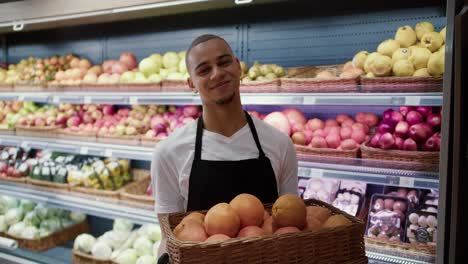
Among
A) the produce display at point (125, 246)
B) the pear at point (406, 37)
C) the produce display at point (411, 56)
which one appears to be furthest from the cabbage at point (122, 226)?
the pear at point (406, 37)

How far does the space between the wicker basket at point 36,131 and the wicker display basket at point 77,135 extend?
0.06 metres

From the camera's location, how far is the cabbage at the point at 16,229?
3510 millimetres

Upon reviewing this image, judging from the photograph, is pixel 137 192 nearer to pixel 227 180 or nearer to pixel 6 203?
pixel 6 203

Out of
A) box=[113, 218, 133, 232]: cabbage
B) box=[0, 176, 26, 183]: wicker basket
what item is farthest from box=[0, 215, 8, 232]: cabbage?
box=[113, 218, 133, 232]: cabbage

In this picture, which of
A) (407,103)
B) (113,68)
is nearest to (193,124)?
(407,103)

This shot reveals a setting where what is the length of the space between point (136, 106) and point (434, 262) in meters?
2.52

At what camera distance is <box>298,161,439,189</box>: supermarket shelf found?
6.53 feet

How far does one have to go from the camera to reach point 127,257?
9.74 feet

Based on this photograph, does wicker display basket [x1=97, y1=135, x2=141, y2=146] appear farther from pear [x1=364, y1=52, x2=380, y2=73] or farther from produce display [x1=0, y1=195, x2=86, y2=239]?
pear [x1=364, y1=52, x2=380, y2=73]

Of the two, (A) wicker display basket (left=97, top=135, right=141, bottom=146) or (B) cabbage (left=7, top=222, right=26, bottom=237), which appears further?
(B) cabbage (left=7, top=222, right=26, bottom=237)

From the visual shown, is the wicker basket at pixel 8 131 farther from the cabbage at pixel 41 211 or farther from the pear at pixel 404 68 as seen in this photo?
the pear at pixel 404 68

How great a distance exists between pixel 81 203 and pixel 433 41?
2.67m

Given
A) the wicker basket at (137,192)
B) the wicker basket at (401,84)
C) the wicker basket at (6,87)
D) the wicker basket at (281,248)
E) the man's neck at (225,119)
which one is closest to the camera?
the wicker basket at (281,248)

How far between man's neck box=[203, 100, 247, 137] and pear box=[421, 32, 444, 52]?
1207 millimetres
